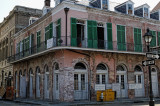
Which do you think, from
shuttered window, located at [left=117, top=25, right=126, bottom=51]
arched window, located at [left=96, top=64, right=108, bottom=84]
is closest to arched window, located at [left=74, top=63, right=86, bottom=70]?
arched window, located at [left=96, top=64, right=108, bottom=84]

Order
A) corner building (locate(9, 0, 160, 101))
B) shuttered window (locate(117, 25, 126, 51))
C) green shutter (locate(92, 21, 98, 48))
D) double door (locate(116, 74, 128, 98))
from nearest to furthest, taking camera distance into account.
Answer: corner building (locate(9, 0, 160, 101)) < green shutter (locate(92, 21, 98, 48)) < double door (locate(116, 74, 128, 98)) < shuttered window (locate(117, 25, 126, 51))

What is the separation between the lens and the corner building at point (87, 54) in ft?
60.2

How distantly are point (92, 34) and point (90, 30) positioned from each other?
1.27ft

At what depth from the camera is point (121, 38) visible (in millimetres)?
21484

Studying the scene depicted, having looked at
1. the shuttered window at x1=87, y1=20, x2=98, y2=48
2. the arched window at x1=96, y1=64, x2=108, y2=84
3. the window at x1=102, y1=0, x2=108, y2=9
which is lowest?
the arched window at x1=96, y1=64, x2=108, y2=84

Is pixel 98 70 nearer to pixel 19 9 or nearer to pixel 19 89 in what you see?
pixel 19 89

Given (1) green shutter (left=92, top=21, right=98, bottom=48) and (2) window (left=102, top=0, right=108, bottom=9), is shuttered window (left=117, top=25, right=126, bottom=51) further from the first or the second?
(1) green shutter (left=92, top=21, right=98, bottom=48)

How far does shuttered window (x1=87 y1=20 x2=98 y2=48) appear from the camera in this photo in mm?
19281

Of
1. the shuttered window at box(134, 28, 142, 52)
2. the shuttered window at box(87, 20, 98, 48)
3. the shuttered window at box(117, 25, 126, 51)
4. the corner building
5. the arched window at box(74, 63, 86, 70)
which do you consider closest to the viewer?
the corner building

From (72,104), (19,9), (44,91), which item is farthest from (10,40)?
(72,104)

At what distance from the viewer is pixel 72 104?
1594 cm

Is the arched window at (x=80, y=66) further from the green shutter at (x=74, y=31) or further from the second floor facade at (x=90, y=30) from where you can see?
the green shutter at (x=74, y=31)

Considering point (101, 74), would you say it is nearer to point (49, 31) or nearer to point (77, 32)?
point (77, 32)

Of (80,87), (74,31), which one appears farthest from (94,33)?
(80,87)
